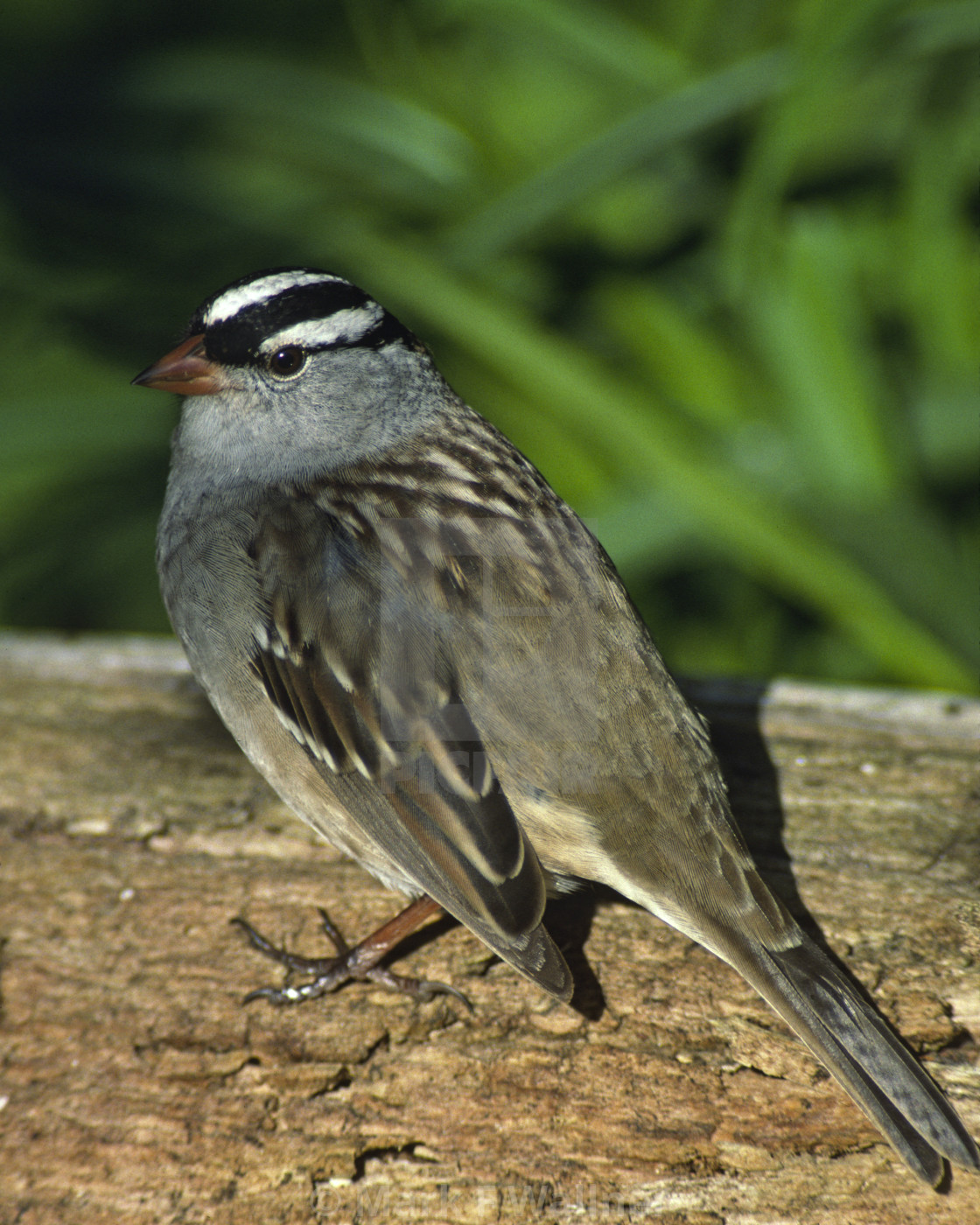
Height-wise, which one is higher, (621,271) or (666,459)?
(621,271)

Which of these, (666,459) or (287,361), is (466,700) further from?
(666,459)

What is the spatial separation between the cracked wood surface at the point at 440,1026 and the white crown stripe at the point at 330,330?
799 mm

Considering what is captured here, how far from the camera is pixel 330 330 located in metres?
1.99

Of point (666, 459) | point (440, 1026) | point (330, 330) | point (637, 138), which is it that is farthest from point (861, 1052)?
point (637, 138)

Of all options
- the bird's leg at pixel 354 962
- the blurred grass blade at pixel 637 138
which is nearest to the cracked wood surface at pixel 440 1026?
the bird's leg at pixel 354 962

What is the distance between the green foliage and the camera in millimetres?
2795

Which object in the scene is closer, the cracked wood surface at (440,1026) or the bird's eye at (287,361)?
the cracked wood surface at (440,1026)

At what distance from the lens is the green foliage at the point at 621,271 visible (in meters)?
2.79

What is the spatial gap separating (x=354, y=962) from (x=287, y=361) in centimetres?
102

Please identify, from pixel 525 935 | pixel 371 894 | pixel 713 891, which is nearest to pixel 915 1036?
pixel 713 891

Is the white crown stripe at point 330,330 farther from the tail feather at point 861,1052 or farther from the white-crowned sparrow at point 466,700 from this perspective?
the tail feather at point 861,1052

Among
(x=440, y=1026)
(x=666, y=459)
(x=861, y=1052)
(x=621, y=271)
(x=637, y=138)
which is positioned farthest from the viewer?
(x=621, y=271)

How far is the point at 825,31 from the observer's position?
2.73m

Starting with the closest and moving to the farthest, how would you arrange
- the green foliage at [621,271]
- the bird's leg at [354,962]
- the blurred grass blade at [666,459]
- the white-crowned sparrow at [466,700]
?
the white-crowned sparrow at [466,700], the bird's leg at [354,962], the blurred grass blade at [666,459], the green foliage at [621,271]
